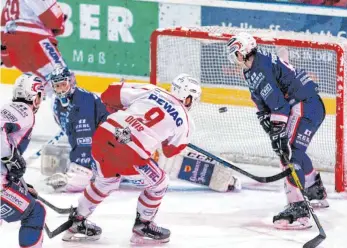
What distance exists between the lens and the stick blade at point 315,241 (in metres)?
6.87

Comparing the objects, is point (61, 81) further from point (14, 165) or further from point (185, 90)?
point (14, 165)

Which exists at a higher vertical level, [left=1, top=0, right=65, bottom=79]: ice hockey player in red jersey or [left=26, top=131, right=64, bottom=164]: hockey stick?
[left=1, top=0, right=65, bottom=79]: ice hockey player in red jersey

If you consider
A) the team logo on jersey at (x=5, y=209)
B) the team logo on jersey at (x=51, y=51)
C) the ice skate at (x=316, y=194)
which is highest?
the team logo on jersey at (x=51, y=51)

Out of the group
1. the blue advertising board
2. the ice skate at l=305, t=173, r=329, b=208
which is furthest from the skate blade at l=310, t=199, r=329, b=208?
the blue advertising board

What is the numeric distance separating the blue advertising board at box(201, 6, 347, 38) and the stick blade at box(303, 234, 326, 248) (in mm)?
2131

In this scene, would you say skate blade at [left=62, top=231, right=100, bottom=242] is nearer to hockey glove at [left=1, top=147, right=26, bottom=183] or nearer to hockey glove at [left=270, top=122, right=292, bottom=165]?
hockey glove at [left=1, top=147, right=26, bottom=183]

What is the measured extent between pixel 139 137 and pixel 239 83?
2.25 metres

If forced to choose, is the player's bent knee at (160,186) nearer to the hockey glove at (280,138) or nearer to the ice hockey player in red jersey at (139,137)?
the ice hockey player in red jersey at (139,137)

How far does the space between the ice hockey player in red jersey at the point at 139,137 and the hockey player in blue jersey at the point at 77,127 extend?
944 mm

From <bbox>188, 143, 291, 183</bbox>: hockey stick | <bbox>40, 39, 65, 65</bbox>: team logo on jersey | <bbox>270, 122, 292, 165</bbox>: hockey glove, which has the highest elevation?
<bbox>40, 39, 65, 65</bbox>: team logo on jersey

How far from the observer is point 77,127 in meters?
7.84

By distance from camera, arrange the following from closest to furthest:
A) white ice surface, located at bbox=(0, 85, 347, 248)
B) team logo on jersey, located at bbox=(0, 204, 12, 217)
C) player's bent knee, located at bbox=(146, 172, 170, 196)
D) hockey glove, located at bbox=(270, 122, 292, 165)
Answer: team logo on jersey, located at bbox=(0, 204, 12, 217)
player's bent knee, located at bbox=(146, 172, 170, 196)
white ice surface, located at bbox=(0, 85, 347, 248)
hockey glove, located at bbox=(270, 122, 292, 165)

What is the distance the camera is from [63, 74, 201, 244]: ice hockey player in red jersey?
261 inches

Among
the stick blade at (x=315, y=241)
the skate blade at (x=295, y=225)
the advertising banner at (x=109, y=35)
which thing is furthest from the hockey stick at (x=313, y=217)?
the advertising banner at (x=109, y=35)
